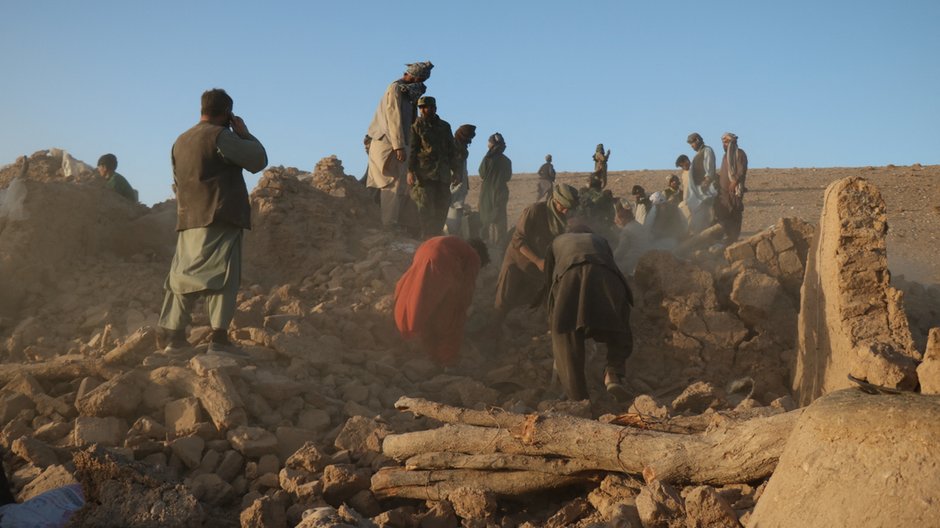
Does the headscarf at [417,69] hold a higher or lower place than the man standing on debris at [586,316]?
higher

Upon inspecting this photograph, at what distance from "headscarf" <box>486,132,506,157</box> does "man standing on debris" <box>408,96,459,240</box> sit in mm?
2736

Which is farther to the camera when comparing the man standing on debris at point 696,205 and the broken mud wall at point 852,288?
the man standing on debris at point 696,205

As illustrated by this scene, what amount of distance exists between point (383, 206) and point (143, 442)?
4.74m

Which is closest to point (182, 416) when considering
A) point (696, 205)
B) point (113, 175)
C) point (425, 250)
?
point (425, 250)

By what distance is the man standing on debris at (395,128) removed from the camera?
8086mm

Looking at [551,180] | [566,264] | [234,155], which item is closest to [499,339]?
[566,264]

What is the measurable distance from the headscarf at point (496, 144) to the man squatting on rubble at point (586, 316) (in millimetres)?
5236

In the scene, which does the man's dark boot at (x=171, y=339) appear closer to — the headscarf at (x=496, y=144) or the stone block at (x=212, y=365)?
the stone block at (x=212, y=365)

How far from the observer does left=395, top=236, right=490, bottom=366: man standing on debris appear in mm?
6590

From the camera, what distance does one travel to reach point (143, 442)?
451 cm

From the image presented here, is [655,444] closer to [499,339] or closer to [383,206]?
[499,339]

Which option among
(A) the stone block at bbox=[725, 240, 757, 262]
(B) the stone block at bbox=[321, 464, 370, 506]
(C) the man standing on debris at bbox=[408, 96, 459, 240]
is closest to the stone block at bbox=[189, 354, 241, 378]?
(B) the stone block at bbox=[321, 464, 370, 506]

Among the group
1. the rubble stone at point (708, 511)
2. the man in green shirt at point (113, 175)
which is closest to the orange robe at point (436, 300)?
the rubble stone at point (708, 511)

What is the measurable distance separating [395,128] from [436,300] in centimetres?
214
